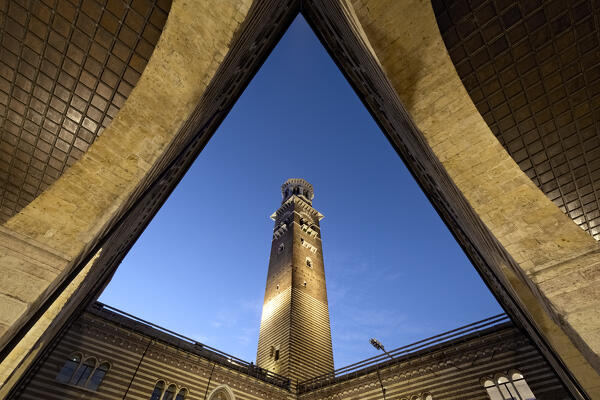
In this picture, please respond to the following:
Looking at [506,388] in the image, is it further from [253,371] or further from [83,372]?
[83,372]

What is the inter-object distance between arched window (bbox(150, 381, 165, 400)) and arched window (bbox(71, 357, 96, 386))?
9.12 feet

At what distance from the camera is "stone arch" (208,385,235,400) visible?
46.0 feet

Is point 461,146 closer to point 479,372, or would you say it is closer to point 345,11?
point 345,11

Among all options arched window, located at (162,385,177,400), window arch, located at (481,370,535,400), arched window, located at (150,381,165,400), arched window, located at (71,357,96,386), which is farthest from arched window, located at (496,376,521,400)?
arched window, located at (71,357,96,386)

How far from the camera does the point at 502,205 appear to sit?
434cm

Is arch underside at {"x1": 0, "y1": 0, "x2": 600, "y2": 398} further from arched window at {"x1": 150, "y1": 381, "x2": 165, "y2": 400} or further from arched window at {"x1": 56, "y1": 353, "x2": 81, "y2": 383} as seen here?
arched window at {"x1": 150, "y1": 381, "x2": 165, "y2": 400}

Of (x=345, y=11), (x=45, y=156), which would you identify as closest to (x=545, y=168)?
(x=345, y=11)

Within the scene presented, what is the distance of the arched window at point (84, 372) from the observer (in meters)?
11.2

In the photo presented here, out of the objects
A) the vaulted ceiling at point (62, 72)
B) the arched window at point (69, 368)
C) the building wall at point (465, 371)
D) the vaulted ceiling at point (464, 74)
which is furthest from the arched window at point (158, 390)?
the vaulted ceiling at point (464, 74)

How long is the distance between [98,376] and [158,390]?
8.62 ft

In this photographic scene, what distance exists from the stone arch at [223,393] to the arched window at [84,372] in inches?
218

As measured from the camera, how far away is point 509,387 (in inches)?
431

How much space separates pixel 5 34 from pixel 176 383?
14.6 meters

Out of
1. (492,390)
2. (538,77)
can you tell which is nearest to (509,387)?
(492,390)
